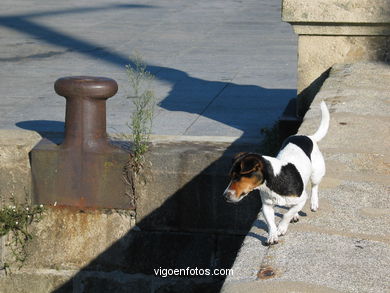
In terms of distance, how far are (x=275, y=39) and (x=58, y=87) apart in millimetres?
6637

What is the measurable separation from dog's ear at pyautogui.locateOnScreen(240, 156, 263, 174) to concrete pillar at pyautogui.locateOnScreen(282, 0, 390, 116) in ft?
10.8

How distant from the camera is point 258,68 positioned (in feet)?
33.0

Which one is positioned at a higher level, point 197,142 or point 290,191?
point 290,191

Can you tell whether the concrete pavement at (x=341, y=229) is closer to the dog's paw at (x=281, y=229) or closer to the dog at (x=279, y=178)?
the dog's paw at (x=281, y=229)

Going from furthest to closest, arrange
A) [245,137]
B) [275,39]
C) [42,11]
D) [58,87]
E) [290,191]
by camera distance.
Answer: [42,11], [275,39], [245,137], [58,87], [290,191]

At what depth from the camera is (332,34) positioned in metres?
6.89

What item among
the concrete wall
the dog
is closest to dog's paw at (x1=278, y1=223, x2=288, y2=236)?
the dog

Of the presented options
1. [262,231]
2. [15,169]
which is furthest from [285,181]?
[15,169]

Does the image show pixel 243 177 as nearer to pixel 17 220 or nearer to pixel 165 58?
pixel 17 220

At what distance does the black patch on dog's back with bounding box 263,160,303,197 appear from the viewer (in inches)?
145

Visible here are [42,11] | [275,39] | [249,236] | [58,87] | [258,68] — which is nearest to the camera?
[249,236]

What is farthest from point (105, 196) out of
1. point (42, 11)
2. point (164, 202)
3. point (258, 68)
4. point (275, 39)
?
point (42, 11)

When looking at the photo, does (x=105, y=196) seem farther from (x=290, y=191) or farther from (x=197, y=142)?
(x=290, y=191)

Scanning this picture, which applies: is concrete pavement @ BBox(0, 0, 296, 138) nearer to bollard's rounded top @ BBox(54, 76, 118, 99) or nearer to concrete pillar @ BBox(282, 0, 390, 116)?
concrete pillar @ BBox(282, 0, 390, 116)
